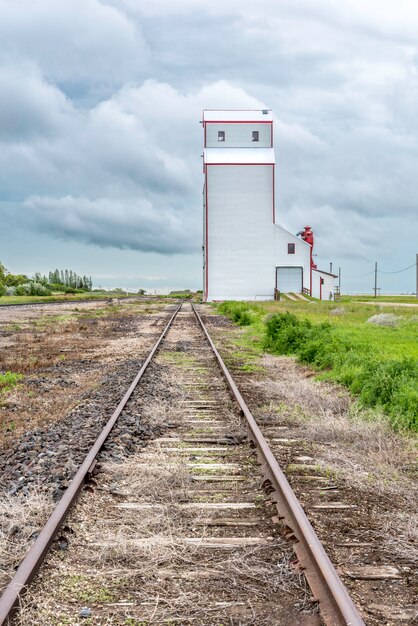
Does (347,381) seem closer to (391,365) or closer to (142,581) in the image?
(391,365)

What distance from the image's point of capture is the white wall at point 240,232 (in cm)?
5566

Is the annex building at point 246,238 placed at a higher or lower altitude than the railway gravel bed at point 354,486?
higher

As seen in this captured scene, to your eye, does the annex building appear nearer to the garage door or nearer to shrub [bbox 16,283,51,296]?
the garage door

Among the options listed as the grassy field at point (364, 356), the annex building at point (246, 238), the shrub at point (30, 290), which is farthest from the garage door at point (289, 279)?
the shrub at point (30, 290)

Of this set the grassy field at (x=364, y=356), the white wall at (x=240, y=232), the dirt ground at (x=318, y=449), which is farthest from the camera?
the white wall at (x=240, y=232)

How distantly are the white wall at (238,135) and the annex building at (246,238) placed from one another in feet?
10.6

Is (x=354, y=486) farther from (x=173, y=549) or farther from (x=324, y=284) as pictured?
(x=324, y=284)

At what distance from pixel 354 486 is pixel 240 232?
167 ft

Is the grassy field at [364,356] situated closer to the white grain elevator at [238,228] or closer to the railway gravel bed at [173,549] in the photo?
the railway gravel bed at [173,549]

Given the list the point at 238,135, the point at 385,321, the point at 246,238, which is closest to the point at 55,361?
the point at 385,321

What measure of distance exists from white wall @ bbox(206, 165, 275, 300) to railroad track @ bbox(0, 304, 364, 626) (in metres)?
48.2

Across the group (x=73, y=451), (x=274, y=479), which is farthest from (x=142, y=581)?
(x=73, y=451)

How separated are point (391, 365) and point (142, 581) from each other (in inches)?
283

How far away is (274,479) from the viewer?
5.54m
